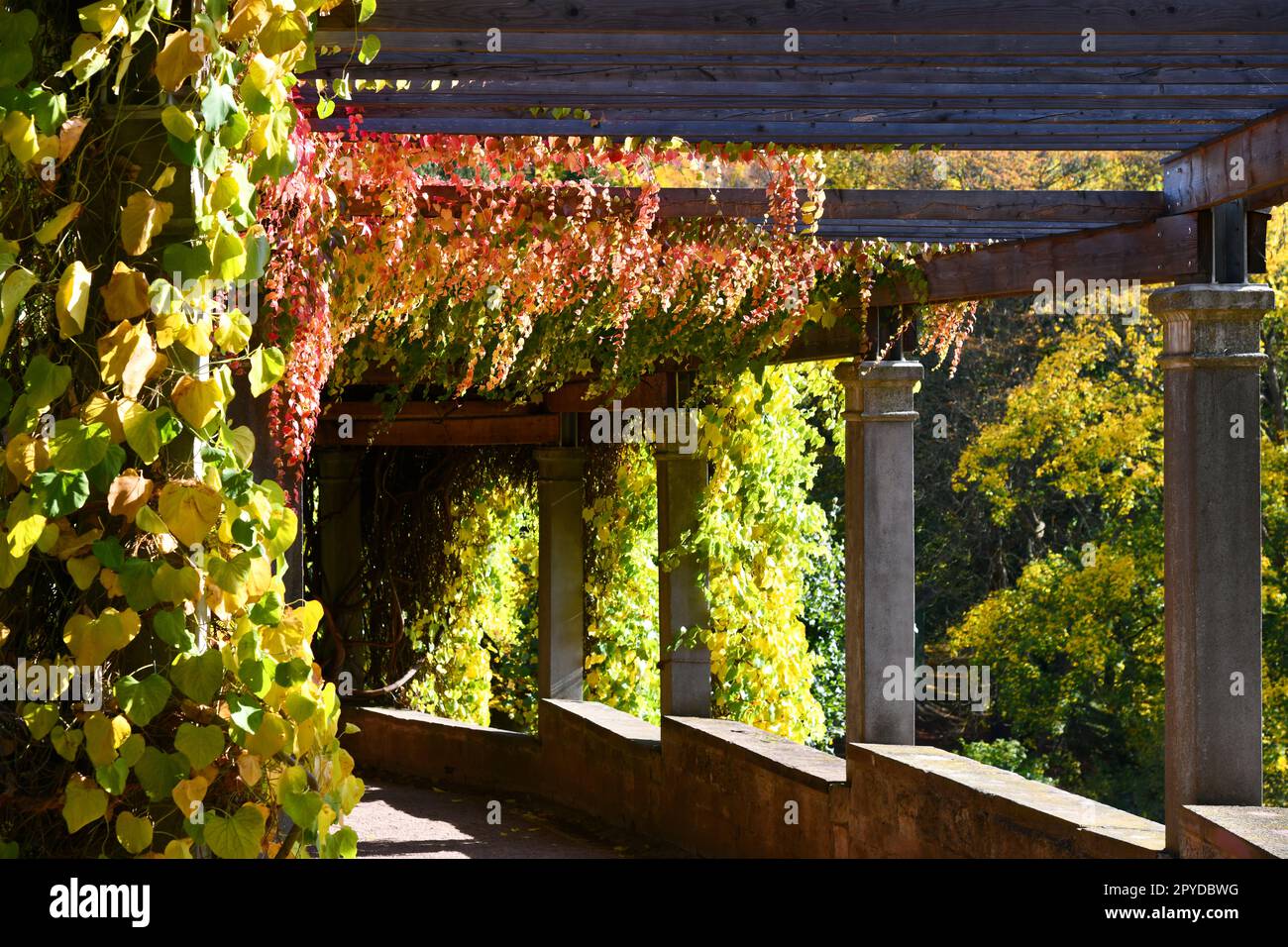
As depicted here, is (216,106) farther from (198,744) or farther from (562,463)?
(562,463)

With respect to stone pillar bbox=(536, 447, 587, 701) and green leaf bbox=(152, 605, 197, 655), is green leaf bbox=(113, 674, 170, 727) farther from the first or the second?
stone pillar bbox=(536, 447, 587, 701)

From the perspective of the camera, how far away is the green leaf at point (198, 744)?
1879mm

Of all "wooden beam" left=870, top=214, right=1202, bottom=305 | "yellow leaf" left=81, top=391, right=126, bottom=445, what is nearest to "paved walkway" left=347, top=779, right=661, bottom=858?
"wooden beam" left=870, top=214, right=1202, bottom=305

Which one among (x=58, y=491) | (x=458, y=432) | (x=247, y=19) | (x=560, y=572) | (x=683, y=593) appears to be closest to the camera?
(x=58, y=491)

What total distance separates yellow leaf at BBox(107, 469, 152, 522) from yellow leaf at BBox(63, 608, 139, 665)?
13 centimetres

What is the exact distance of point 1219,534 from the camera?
4.32 metres

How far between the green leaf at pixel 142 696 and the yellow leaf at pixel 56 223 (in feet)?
1.87

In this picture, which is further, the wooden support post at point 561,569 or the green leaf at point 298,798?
the wooden support post at point 561,569

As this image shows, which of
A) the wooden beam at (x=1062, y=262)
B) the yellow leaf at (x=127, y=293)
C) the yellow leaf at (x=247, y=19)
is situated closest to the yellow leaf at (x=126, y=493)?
the yellow leaf at (x=127, y=293)

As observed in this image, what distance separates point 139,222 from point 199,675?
1.89 feet

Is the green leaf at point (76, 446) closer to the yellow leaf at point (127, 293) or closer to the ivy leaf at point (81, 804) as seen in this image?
the yellow leaf at point (127, 293)

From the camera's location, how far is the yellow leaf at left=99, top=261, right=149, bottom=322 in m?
1.85

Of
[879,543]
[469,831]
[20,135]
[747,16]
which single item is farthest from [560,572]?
[20,135]
